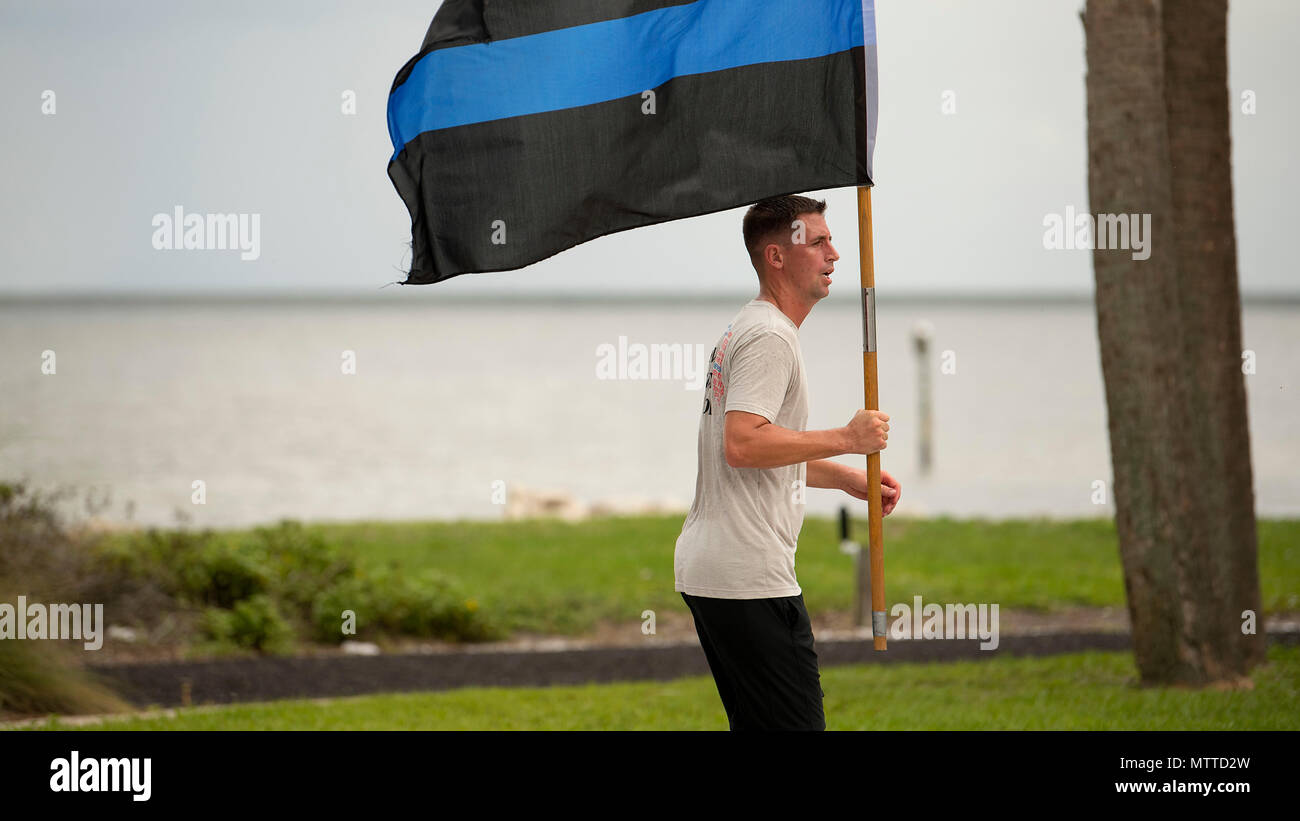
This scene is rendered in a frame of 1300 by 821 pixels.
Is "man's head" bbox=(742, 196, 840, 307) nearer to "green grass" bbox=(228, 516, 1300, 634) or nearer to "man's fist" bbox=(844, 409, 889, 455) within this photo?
"man's fist" bbox=(844, 409, 889, 455)

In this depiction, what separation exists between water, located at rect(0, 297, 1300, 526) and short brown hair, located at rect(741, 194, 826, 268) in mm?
7098

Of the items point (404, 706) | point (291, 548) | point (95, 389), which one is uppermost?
point (95, 389)

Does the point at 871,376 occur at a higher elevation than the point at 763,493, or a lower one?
→ higher

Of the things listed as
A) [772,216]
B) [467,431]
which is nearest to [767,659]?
[772,216]

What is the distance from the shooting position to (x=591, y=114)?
4.85 m

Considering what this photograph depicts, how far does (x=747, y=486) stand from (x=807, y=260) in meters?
0.74

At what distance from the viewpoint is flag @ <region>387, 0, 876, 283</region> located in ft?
15.7

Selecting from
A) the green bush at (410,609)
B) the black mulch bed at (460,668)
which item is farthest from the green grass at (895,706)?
the green bush at (410,609)

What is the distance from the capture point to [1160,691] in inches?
285

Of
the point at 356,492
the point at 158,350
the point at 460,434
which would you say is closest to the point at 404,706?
the point at 356,492

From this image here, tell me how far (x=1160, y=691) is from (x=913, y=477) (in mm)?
19345

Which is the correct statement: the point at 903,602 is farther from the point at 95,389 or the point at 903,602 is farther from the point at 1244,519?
the point at 95,389

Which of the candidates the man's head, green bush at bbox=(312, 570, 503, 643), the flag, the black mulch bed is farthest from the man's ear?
green bush at bbox=(312, 570, 503, 643)

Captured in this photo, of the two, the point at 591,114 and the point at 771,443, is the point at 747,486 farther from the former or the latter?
the point at 591,114
